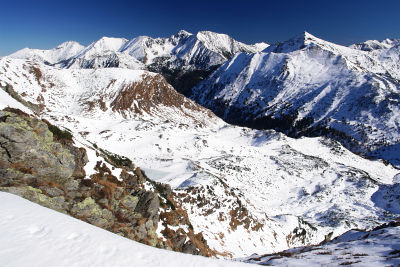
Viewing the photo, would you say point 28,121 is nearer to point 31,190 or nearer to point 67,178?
point 67,178

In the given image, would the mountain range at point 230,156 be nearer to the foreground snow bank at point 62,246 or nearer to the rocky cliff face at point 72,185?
the rocky cliff face at point 72,185

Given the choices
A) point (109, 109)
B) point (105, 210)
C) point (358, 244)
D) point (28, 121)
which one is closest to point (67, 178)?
point (105, 210)

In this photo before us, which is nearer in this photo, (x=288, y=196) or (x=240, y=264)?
(x=240, y=264)

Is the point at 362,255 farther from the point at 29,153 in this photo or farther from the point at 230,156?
the point at 230,156

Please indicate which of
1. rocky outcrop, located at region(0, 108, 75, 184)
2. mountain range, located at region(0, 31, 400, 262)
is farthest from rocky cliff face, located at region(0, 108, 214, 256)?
mountain range, located at region(0, 31, 400, 262)

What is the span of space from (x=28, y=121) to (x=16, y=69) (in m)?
131

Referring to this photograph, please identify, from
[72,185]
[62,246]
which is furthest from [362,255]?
[72,185]

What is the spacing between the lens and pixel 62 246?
732 centimetres

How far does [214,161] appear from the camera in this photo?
77438mm

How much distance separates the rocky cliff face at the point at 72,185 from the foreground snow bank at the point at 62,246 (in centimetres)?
557

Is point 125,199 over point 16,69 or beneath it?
beneath

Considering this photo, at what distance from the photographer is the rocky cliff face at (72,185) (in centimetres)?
1477

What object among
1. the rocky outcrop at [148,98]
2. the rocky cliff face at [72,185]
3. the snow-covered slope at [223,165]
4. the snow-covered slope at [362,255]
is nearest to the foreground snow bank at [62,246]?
the rocky cliff face at [72,185]

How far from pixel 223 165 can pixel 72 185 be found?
60.5 m
